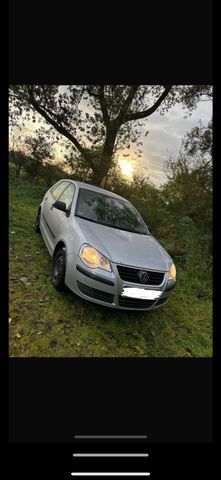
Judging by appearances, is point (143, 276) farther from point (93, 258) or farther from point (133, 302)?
point (93, 258)

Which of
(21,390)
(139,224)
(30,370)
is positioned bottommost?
(21,390)

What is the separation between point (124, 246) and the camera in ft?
8.37

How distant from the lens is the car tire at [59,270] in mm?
2586

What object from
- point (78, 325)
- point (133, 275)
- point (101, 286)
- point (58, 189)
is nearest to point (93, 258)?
point (101, 286)

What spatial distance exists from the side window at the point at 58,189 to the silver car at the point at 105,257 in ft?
1.48

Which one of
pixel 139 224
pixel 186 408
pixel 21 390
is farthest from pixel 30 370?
pixel 139 224

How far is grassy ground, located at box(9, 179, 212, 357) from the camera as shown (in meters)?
2.27

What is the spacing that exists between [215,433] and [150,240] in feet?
6.09

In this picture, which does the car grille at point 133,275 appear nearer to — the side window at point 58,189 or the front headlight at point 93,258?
the front headlight at point 93,258

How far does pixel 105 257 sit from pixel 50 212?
59.6 inches

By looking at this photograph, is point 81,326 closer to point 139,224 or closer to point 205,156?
point 139,224

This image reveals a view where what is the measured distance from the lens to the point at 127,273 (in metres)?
2.31

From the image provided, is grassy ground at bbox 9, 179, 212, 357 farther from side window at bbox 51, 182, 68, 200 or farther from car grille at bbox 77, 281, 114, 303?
side window at bbox 51, 182, 68, 200

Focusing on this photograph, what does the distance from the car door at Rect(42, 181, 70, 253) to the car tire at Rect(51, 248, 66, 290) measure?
282 mm
